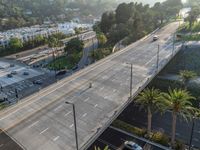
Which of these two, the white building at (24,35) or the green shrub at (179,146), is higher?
the white building at (24,35)

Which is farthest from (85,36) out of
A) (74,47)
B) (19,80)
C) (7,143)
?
(7,143)

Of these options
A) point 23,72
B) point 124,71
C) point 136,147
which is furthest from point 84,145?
point 23,72

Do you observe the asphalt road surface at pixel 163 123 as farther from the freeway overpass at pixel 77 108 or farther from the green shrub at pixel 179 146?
the freeway overpass at pixel 77 108

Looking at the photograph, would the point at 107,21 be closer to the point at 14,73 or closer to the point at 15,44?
the point at 15,44

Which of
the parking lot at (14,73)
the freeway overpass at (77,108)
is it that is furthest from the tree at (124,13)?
the freeway overpass at (77,108)

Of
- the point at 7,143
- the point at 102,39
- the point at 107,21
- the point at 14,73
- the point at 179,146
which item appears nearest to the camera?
the point at 7,143

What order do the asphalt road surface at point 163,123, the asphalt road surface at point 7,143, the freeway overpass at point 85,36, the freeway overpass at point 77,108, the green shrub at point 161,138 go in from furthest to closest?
the freeway overpass at point 85,36 < the asphalt road surface at point 163,123 < the green shrub at point 161,138 < the freeway overpass at point 77,108 < the asphalt road surface at point 7,143

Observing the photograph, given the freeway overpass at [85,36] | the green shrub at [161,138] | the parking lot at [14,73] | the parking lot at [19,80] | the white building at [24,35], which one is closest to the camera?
the green shrub at [161,138]

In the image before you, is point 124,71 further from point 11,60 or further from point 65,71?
point 11,60

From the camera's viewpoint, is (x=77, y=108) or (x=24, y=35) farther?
(x=24, y=35)

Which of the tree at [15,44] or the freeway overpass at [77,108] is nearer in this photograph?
the freeway overpass at [77,108]
